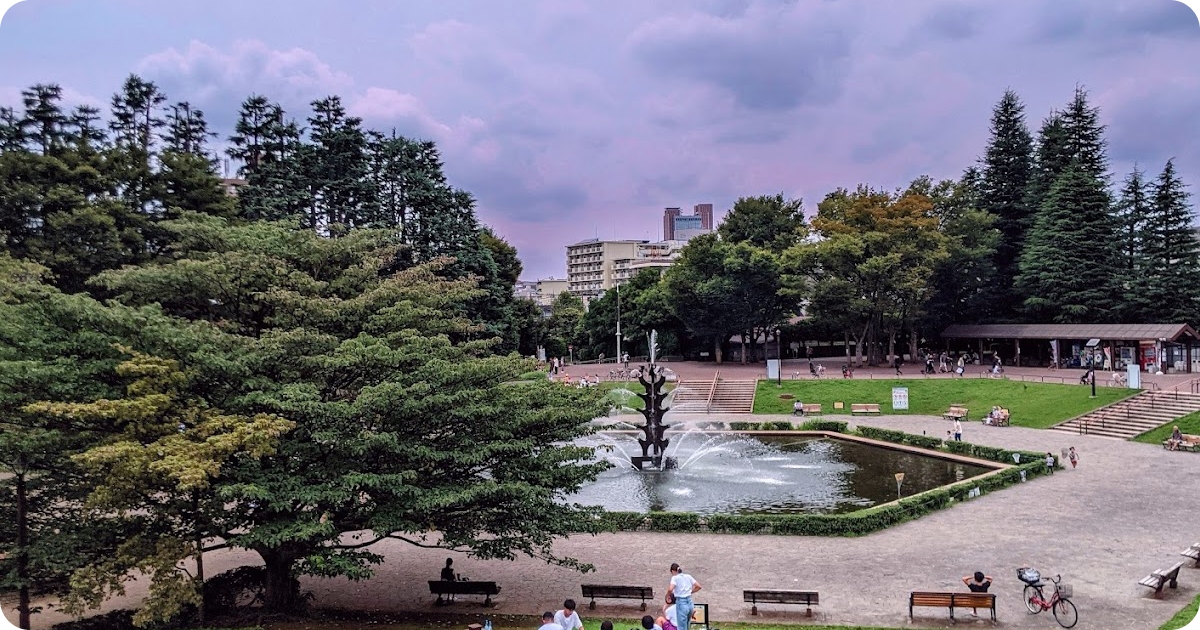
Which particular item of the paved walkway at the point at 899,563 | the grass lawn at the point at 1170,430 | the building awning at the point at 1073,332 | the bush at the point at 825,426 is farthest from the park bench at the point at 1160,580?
the building awning at the point at 1073,332

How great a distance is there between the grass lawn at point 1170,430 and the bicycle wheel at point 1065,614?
72.7 feet

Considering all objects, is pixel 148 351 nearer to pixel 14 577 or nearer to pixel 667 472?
pixel 14 577

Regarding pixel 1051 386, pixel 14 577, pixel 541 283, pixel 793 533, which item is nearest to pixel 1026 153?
pixel 1051 386

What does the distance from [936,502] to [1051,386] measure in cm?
2229

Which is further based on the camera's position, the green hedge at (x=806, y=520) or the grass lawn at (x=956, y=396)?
the grass lawn at (x=956, y=396)

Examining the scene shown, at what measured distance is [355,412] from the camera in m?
12.9

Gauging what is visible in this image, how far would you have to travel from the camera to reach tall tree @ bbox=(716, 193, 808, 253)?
2320 inches

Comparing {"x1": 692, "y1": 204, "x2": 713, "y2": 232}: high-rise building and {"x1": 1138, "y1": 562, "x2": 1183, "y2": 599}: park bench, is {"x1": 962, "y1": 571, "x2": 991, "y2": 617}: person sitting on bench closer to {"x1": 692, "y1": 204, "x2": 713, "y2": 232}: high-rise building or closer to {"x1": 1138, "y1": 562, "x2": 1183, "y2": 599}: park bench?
{"x1": 1138, "y1": 562, "x2": 1183, "y2": 599}: park bench

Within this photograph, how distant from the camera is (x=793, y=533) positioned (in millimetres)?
20047

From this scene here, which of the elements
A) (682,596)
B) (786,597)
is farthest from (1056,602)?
(682,596)

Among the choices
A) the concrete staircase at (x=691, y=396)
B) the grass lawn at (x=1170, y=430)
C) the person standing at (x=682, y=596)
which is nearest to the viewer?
the person standing at (x=682, y=596)

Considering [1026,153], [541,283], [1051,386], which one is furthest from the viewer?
[541,283]

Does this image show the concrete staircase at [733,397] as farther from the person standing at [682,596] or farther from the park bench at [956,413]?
the person standing at [682,596]

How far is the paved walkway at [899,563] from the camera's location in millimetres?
14531
